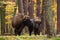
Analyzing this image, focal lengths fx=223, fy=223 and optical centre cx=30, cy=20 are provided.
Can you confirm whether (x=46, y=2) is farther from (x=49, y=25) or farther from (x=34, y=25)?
(x=34, y=25)

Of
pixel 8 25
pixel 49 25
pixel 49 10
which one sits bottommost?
pixel 8 25

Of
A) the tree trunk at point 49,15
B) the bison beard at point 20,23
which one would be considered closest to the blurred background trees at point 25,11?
the tree trunk at point 49,15

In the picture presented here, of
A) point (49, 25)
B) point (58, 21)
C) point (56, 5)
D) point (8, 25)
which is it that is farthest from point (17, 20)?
point (56, 5)

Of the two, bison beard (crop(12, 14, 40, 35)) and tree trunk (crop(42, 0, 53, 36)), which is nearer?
tree trunk (crop(42, 0, 53, 36))

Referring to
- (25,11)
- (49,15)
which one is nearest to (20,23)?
(49,15)

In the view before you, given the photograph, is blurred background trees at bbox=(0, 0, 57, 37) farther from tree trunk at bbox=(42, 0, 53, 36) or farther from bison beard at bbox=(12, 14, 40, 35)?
→ bison beard at bbox=(12, 14, 40, 35)

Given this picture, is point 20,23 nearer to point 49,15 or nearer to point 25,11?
point 49,15

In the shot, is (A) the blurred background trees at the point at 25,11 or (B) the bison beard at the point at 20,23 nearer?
(A) the blurred background trees at the point at 25,11

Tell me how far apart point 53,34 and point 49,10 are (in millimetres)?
784

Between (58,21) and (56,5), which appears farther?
(56,5)

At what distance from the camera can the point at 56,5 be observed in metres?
18.3

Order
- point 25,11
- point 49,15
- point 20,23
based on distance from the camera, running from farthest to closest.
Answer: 1. point 25,11
2. point 20,23
3. point 49,15

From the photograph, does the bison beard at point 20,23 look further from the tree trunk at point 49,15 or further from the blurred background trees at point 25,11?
the tree trunk at point 49,15

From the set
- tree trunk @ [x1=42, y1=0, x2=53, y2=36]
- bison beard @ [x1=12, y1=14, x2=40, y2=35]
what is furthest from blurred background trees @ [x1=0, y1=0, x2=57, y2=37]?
bison beard @ [x1=12, y1=14, x2=40, y2=35]
